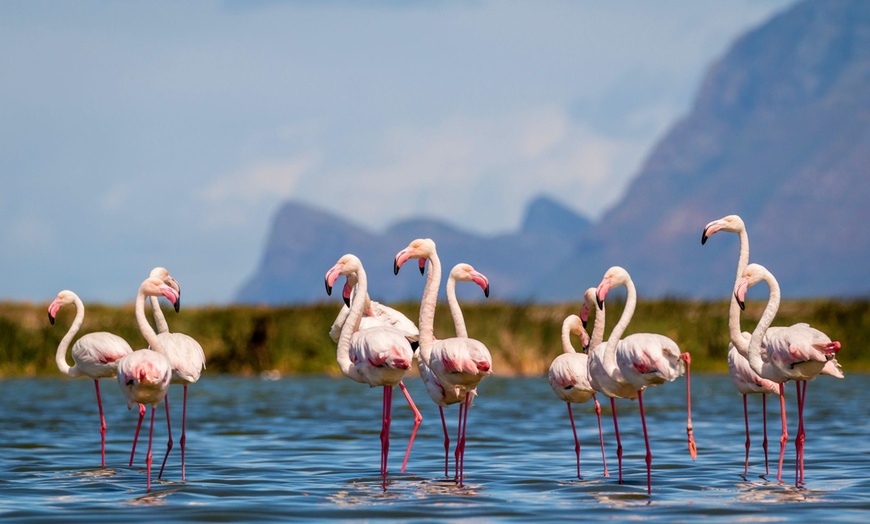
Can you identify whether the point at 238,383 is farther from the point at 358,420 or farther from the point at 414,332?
the point at 414,332

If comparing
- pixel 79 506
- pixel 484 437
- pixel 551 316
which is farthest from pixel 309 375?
pixel 79 506

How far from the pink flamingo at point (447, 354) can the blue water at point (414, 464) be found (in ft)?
3.12

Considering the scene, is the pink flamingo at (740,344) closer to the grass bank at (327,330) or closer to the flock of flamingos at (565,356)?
the flock of flamingos at (565,356)

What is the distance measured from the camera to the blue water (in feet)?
35.6

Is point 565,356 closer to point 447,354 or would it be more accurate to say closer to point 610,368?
point 610,368

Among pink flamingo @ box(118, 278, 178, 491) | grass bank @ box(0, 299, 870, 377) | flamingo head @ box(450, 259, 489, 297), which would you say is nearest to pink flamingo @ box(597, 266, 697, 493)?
flamingo head @ box(450, 259, 489, 297)

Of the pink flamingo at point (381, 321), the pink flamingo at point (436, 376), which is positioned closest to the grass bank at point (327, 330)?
the pink flamingo at point (381, 321)

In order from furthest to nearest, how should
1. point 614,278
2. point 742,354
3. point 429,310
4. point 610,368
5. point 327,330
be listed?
point 327,330 → point 429,310 → point 742,354 → point 614,278 → point 610,368

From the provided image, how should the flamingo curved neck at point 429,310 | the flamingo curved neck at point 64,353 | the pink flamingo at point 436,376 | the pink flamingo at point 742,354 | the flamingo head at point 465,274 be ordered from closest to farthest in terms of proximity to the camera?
the pink flamingo at point 742,354
the pink flamingo at point 436,376
the flamingo head at point 465,274
the flamingo curved neck at point 429,310
the flamingo curved neck at point 64,353

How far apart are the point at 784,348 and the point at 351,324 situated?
388 cm

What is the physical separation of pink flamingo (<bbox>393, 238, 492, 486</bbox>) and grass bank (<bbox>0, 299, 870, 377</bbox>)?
15363 millimetres

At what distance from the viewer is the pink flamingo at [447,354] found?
11.5 m

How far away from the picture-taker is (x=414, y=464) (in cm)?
1452

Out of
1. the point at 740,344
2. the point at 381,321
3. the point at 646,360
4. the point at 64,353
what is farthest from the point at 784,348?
the point at 64,353
